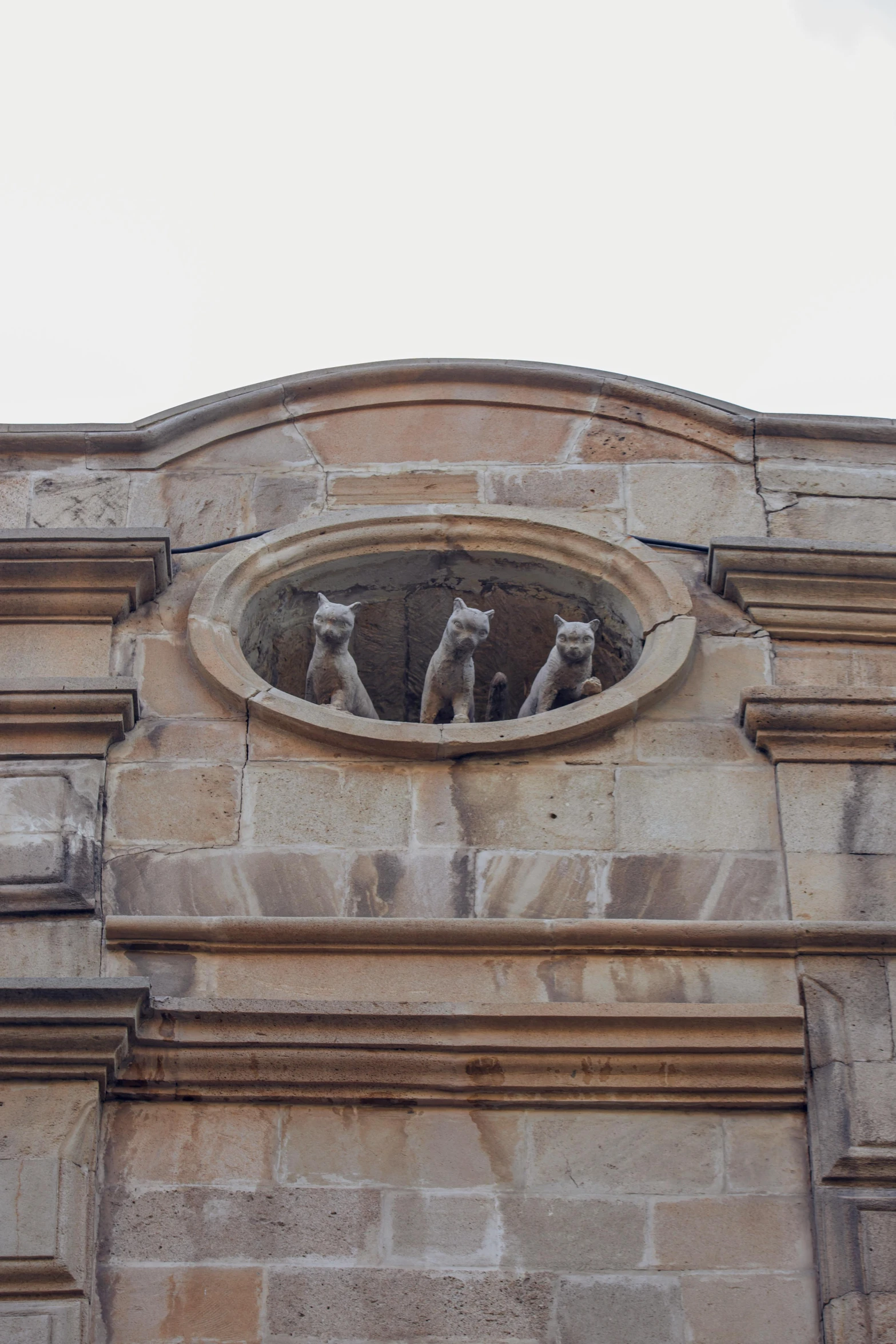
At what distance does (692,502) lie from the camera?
975 cm

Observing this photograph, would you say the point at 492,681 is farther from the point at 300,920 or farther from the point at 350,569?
the point at 300,920

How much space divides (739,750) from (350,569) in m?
2.02

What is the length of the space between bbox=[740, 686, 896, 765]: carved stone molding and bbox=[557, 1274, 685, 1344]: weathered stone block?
221 centimetres

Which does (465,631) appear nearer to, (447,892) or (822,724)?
(447,892)

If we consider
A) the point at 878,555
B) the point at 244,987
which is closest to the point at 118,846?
the point at 244,987

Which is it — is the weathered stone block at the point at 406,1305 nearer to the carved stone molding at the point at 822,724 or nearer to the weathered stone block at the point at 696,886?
the weathered stone block at the point at 696,886

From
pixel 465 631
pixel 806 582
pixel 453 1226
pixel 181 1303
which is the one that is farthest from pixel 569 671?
pixel 181 1303

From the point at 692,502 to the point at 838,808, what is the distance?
1.98 metres

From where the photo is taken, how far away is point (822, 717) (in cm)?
850

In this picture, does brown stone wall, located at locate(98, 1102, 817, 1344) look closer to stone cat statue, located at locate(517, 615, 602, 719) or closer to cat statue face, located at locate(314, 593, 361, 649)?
stone cat statue, located at locate(517, 615, 602, 719)

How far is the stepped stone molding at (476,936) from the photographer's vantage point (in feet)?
25.4

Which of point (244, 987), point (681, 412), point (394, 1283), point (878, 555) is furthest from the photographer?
point (681, 412)

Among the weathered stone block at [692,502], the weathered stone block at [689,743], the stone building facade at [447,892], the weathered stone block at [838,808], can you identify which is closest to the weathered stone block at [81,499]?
the stone building facade at [447,892]

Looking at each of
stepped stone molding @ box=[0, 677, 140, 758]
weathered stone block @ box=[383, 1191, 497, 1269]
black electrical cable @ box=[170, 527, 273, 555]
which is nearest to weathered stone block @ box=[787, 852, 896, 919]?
weathered stone block @ box=[383, 1191, 497, 1269]
